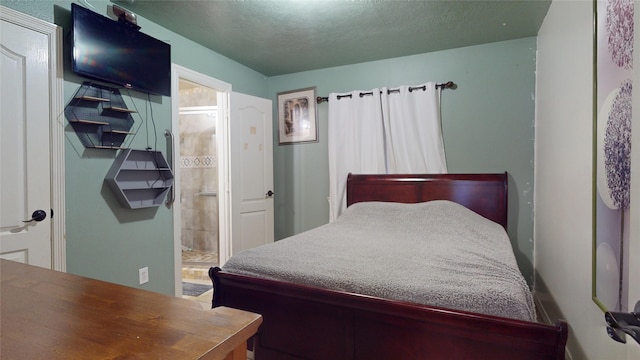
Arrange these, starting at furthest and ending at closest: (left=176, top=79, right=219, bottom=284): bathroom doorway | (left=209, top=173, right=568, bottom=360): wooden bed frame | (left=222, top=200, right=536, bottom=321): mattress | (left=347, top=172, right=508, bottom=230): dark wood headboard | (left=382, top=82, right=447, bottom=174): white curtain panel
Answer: (left=176, top=79, right=219, bottom=284): bathroom doorway
(left=382, top=82, right=447, bottom=174): white curtain panel
(left=347, top=172, right=508, bottom=230): dark wood headboard
(left=222, top=200, right=536, bottom=321): mattress
(left=209, top=173, right=568, bottom=360): wooden bed frame

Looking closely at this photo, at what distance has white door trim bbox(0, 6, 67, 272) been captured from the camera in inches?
71.9

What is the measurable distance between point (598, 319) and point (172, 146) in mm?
2934

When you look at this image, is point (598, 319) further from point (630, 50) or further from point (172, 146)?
point (172, 146)

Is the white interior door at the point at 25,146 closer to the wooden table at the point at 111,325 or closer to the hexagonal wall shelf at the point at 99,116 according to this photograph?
the hexagonal wall shelf at the point at 99,116

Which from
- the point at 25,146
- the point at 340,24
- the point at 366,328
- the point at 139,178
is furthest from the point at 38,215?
the point at 340,24

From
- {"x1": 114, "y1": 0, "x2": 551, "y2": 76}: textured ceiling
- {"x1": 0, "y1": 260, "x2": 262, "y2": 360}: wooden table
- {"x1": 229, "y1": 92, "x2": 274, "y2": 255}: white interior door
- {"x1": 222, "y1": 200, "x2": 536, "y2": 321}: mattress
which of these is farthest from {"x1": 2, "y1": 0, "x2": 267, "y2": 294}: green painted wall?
{"x1": 0, "y1": 260, "x2": 262, "y2": 360}: wooden table

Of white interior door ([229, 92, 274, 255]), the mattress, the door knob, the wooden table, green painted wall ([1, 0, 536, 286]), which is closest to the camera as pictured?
the wooden table

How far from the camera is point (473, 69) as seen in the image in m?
2.99

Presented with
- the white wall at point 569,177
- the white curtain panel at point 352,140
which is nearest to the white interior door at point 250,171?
the white curtain panel at point 352,140

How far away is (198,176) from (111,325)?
4.34 m

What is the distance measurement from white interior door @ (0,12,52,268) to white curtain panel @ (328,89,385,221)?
7.98 feet

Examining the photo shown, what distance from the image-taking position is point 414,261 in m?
1.61

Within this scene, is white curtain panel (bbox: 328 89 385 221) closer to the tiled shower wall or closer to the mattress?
the mattress

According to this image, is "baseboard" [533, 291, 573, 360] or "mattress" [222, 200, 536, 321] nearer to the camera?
"mattress" [222, 200, 536, 321]
